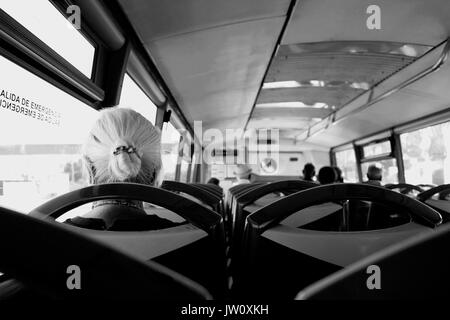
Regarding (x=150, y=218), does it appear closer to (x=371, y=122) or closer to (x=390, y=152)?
(x=371, y=122)

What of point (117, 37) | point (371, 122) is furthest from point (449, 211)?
point (371, 122)

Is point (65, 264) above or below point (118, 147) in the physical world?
below

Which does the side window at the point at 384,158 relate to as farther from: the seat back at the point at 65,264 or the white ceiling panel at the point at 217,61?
the seat back at the point at 65,264

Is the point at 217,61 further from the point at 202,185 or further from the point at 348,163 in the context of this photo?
the point at 348,163

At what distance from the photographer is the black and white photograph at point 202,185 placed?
1.07ft

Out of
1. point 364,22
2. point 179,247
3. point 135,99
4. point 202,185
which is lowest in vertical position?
point 179,247

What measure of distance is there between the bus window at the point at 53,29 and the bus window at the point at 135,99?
652 mm

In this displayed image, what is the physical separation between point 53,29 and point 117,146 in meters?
1.26

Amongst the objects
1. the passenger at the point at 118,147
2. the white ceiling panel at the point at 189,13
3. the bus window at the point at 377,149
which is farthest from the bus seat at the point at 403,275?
the bus window at the point at 377,149

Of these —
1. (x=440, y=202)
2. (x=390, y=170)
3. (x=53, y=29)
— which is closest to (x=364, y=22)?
(x=440, y=202)

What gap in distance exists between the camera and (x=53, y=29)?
208cm

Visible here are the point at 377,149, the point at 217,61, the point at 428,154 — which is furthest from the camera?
the point at 377,149

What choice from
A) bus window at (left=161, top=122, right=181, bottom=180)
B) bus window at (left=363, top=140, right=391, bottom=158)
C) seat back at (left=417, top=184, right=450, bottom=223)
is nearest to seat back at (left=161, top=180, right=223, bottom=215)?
seat back at (left=417, top=184, right=450, bottom=223)

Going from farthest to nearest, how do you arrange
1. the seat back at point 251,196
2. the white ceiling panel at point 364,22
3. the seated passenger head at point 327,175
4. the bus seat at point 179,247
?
the seated passenger head at point 327,175 → the white ceiling panel at point 364,22 → the seat back at point 251,196 → the bus seat at point 179,247
